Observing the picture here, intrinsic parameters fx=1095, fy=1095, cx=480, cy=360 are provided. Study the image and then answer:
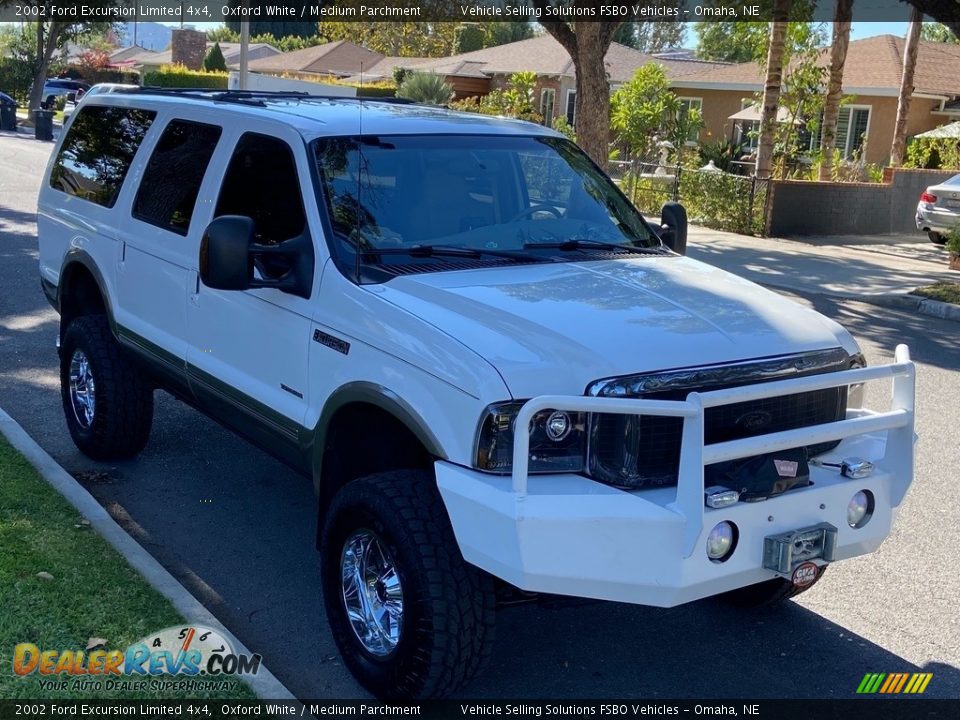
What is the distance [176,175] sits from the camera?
18.6ft

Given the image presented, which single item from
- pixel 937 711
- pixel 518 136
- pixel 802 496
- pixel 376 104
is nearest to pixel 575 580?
pixel 802 496

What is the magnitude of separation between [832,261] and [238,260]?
1476 cm

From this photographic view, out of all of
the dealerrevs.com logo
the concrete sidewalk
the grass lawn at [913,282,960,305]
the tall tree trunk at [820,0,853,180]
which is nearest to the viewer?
the dealerrevs.com logo

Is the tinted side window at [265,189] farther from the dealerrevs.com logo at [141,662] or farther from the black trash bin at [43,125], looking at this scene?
the black trash bin at [43,125]

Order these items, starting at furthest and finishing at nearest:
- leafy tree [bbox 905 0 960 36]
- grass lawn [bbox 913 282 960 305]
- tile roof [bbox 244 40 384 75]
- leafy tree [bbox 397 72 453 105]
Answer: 1. tile roof [bbox 244 40 384 75]
2. leafy tree [bbox 397 72 453 105]
3. leafy tree [bbox 905 0 960 36]
4. grass lawn [bbox 913 282 960 305]

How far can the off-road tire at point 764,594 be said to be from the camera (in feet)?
15.4

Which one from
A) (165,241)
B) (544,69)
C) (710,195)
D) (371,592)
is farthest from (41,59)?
(371,592)

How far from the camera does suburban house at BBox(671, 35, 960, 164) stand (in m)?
33.0

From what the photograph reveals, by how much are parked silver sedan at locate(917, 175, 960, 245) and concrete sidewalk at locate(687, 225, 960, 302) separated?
1.42 ft

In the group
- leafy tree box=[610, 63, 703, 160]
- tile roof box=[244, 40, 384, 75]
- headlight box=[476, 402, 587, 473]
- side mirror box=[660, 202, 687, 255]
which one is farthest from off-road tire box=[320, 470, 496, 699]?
tile roof box=[244, 40, 384, 75]

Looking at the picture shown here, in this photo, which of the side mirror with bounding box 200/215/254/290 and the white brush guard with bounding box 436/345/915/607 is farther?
the side mirror with bounding box 200/215/254/290

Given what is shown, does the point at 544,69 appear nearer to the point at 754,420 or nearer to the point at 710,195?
the point at 710,195

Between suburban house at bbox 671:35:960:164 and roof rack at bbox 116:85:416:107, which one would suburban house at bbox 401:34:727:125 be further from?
roof rack at bbox 116:85:416:107

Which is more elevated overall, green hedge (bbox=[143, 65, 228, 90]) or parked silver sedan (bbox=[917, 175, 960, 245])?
green hedge (bbox=[143, 65, 228, 90])
